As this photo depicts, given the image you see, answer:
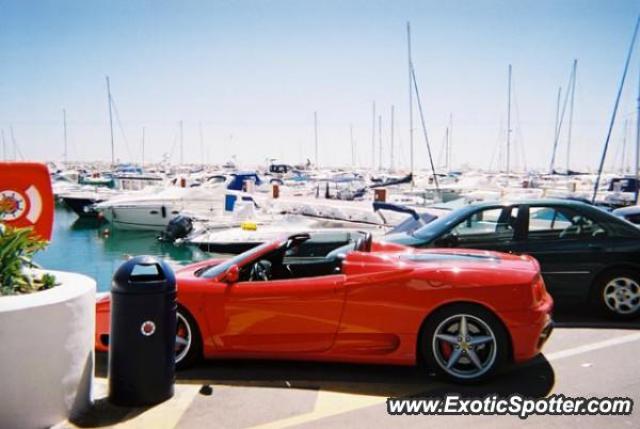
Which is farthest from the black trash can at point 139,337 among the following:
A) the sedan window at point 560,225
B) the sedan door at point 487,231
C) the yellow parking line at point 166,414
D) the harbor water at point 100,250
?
the harbor water at point 100,250

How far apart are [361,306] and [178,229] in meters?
19.4

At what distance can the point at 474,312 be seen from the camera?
443 centimetres

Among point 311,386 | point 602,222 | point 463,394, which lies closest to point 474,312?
point 463,394

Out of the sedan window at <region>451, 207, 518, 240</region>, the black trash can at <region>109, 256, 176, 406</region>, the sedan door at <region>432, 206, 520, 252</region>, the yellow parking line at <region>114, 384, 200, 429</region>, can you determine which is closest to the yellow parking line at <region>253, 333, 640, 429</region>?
the yellow parking line at <region>114, 384, 200, 429</region>

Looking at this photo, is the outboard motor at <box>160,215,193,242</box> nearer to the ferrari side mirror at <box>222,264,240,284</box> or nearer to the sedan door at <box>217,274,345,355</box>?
the ferrari side mirror at <box>222,264,240,284</box>

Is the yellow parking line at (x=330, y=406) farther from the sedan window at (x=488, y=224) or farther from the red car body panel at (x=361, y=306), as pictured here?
the sedan window at (x=488, y=224)

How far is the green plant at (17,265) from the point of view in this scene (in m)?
3.76

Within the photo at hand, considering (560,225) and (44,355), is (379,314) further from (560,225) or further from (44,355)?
(560,225)

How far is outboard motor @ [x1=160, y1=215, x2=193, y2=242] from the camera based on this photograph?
2291 cm

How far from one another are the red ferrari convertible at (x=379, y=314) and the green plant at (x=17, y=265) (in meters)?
1.16

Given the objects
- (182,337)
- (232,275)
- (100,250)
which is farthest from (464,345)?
A: (100,250)

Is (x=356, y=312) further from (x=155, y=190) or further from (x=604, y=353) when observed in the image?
(x=155, y=190)

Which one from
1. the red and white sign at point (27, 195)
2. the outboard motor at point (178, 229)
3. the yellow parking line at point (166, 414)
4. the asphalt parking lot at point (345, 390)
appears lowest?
the outboard motor at point (178, 229)

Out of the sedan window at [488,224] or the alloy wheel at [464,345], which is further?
the sedan window at [488,224]
